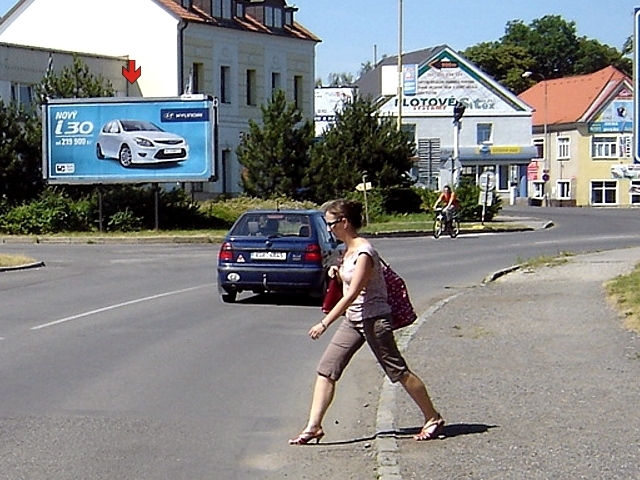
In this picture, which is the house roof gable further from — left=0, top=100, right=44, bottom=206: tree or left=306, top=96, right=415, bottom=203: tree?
left=0, top=100, right=44, bottom=206: tree

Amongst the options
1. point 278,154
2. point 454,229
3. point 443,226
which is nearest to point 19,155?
point 278,154

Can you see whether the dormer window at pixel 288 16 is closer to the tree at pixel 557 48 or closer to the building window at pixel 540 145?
the building window at pixel 540 145

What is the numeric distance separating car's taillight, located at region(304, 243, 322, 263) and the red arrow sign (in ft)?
125

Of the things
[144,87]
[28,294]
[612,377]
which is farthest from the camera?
[144,87]

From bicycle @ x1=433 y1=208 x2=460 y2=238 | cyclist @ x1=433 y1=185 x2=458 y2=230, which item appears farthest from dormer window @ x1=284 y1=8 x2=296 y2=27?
bicycle @ x1=433 y1=208 x2=460 y2=238

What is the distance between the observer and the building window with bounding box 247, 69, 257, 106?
59.2m

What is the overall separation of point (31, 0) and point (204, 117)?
70.2ft

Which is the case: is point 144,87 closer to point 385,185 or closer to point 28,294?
point 385,185

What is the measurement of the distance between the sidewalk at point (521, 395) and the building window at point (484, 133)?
67.0 metres

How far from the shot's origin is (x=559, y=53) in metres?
128

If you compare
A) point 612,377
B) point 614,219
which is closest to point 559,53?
point 614,219

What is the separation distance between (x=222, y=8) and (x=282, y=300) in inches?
1579

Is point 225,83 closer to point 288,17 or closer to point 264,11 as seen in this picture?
point 264,11

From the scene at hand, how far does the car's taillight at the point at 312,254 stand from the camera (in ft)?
59.4
